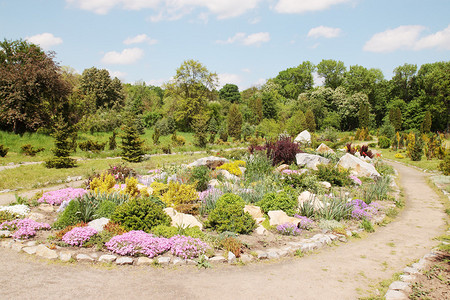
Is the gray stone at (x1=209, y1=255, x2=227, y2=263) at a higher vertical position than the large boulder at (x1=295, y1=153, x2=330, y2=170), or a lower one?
lower

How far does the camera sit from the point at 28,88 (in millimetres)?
20391

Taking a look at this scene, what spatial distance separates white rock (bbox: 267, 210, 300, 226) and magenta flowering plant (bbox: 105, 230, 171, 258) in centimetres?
253

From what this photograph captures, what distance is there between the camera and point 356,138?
35.6 m

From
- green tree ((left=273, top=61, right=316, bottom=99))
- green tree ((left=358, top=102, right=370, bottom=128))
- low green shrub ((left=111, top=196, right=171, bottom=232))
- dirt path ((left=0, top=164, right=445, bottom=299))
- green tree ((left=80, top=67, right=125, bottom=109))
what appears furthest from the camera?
green tree ((left=273, top=61, right=316, bottom=99))

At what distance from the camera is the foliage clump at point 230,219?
592 cm

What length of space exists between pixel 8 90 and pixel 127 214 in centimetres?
1996

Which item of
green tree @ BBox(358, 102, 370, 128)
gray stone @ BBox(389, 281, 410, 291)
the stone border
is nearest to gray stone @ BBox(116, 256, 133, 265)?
the stone border

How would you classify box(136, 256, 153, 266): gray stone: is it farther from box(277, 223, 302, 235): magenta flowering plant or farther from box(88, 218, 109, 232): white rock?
box(277, 223, 302, 235): magenta flowering plant

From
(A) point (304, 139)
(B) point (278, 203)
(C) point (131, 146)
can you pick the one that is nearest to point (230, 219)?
(B) point (278, 203)

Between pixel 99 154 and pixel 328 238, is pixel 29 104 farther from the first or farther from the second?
pixel 328 238

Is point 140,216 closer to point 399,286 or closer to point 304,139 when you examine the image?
point 399,286

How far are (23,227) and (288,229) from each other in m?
5.21

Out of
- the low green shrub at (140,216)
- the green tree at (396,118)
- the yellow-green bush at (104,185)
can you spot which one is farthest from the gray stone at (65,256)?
the green tree at (396,118)

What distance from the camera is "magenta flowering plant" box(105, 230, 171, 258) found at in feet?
16.0
